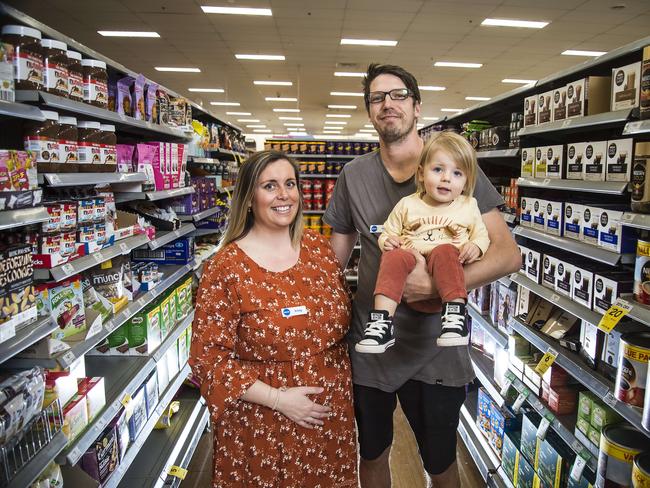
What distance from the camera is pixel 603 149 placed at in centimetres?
219

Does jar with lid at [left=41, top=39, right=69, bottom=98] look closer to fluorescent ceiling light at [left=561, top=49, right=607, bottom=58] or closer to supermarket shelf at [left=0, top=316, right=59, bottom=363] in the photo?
supermarket shelf at [left=0, top=316, right=59, bottom=363]

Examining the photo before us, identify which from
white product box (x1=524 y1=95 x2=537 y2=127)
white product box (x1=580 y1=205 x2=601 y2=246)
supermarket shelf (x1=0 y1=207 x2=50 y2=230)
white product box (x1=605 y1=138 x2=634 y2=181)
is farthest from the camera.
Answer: white product box (x1=524 y1=95 x2=537 y2=127)

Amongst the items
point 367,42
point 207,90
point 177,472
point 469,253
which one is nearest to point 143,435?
point 177,472

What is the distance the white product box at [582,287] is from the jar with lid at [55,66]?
239 cm

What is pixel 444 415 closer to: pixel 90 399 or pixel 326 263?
pixel 326 263

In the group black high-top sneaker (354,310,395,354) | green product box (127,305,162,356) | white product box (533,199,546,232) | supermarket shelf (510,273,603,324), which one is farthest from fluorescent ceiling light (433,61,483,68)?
black high-top sneaker (354,310,395,354)

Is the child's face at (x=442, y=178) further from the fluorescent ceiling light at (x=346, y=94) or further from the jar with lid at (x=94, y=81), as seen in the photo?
the fluorescent ceiling light at (x=346, y=94)

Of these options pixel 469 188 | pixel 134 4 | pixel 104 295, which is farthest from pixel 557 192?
pixel 134 4

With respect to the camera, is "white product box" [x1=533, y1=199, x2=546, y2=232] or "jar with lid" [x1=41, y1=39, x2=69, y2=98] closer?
"jar with lid" [x1=41, y1=39, x2=69, y2=98]

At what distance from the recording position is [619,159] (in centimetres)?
208

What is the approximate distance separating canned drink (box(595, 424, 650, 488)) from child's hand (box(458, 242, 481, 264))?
96cm

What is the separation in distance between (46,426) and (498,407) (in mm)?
2549

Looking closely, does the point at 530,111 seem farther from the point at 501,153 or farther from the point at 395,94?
the point at 395,94

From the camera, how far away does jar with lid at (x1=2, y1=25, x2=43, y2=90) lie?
5.60 ft
